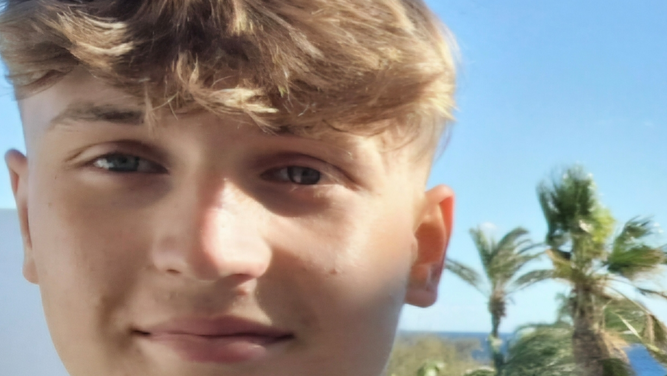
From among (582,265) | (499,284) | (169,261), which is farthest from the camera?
(582,265)

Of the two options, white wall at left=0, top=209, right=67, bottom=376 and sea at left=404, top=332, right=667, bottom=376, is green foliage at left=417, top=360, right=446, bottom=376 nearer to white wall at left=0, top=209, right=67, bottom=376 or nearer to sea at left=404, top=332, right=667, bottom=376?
sea at left=404, top=332, right=667, bottom=376

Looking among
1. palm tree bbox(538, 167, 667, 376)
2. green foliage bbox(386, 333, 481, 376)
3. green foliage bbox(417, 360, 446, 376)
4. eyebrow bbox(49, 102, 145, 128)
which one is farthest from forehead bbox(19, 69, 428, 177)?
palm tree bbox(538, 167, 667, 376)

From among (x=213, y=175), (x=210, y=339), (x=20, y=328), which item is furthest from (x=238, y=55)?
(x=20, y=328)

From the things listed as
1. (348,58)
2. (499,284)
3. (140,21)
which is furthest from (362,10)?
(499,284)

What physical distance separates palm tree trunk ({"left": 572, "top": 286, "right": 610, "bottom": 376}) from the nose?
1832 mm

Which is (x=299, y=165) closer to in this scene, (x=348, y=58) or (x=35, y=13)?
(x=348, y=58)

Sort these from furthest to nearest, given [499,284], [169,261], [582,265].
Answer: [582,265]
[499,284]
[169,261]

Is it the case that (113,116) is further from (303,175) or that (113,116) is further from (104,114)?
(303,175)

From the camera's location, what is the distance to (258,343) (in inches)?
13.9

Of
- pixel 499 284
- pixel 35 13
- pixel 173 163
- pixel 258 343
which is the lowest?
pixel 258 343

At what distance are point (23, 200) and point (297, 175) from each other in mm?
295

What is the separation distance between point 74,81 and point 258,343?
0.77 ft

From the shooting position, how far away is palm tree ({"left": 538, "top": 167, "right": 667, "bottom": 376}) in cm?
183

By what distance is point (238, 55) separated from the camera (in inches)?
13.6
